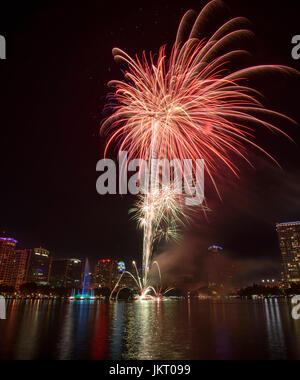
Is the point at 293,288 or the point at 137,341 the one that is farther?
the point at 293,288

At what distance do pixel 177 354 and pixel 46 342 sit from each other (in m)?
8.40

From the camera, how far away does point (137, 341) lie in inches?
683

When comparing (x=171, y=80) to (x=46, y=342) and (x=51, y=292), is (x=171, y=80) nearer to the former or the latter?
(x=46, y=342)

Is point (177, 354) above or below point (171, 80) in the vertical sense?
below

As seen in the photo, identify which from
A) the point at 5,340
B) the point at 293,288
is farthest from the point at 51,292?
the point at 5,340
